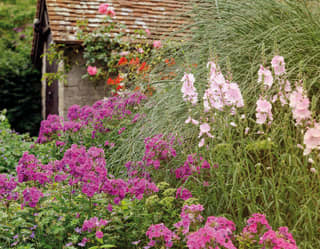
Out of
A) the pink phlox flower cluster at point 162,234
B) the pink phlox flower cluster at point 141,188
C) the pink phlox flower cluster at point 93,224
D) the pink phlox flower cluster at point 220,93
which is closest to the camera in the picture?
the pink phlox flower cluster at point 162,234

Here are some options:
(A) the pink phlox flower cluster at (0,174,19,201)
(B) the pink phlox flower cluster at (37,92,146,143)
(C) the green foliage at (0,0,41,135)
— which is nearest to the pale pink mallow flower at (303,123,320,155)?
(A) the pink phlox flower cluster at (0,174,19,201)

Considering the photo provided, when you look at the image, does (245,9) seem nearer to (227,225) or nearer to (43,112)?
(227,225)

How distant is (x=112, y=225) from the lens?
227cm

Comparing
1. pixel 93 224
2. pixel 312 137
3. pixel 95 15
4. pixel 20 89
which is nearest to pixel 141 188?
pixel 93 224

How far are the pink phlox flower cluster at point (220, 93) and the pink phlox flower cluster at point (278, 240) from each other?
29.1 inches

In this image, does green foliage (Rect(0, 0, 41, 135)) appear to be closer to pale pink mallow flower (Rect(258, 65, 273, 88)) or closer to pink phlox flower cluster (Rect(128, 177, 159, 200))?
pink phlox flower cluster (Rect(128, 177, 159, 200))

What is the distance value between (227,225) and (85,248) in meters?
0.94

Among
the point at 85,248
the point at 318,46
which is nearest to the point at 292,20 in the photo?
the point at 318,46

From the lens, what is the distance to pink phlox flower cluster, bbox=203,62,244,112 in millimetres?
2166

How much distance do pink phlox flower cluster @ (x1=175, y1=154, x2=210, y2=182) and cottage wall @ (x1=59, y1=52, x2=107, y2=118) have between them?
600cm

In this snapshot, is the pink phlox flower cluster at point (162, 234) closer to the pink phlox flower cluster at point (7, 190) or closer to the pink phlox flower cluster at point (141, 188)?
the pink phlox flower cluster at point (141, 188)

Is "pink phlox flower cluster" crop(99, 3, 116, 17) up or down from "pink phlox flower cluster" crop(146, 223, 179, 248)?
up

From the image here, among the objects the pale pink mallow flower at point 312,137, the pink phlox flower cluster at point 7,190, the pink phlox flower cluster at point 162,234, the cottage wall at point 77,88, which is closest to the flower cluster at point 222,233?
the pink phlox flower cluster at point 162,234

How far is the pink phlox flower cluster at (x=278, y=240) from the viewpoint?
5.17ft
